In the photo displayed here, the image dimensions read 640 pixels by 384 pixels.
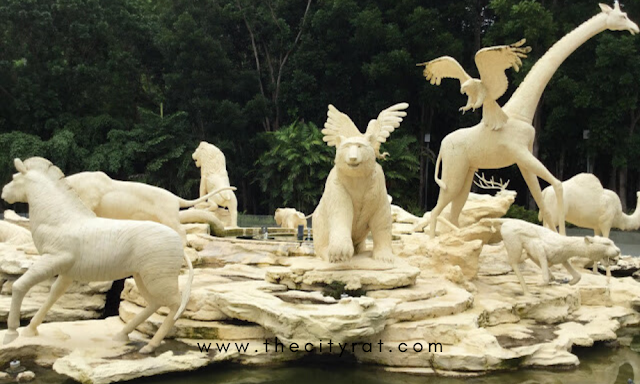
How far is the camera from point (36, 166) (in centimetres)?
484

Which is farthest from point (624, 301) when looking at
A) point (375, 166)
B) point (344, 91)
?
point (344, 91)

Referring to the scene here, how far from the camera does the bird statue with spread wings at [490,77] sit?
6.82 meters

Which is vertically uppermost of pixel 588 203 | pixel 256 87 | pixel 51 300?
pixel 256 87

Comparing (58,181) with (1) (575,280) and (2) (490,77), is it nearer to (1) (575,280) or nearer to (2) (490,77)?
(2) (490,77)

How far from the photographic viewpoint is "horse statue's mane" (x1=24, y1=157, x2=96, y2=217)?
15.7 ft

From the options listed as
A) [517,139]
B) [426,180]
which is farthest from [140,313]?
[426,180]

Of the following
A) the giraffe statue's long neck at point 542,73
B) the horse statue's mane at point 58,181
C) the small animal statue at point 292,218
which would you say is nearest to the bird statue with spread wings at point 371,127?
the giraffe statue's long neck at point 542,73

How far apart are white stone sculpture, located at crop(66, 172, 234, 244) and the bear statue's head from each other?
1536mm

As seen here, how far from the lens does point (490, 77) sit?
706cm

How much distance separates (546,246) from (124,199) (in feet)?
16.0

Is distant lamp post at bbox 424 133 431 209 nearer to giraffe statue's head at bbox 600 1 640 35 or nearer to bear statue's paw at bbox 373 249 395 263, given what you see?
giraffe statue's head at bbox 600 1 640 35

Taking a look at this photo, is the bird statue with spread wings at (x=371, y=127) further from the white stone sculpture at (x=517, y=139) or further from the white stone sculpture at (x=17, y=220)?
the white stone sculpture at (x=17, y=220)

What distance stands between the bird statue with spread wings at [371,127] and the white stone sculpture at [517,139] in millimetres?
1908

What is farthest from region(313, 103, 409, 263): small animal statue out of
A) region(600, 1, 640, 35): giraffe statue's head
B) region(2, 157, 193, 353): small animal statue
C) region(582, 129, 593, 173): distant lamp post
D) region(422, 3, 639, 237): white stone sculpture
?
region(582, 129, 593, 173): distant lamp post
